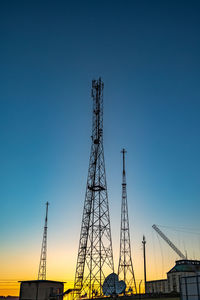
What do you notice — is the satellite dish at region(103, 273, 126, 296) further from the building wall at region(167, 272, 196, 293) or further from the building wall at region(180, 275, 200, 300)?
the building wall at region(167, 272, 196, 293)

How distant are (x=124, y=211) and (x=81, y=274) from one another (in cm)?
1861

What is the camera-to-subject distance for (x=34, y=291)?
71.4 m

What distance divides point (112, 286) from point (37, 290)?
21.0 m

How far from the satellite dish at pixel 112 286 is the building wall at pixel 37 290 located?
1870 centimetres

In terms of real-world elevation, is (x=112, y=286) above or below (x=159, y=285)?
above

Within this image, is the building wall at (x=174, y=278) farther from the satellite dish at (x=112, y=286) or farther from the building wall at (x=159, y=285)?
the satellite dish at (x=112, y=286)

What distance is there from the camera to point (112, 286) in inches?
2379

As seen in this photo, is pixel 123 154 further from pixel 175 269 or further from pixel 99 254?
pixel 175 269

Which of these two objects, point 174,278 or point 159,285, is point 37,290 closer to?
point 174,278

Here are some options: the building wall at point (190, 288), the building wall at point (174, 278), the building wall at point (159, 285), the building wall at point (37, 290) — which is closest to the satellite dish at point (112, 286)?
Answer: the building wall at point (37, 290)

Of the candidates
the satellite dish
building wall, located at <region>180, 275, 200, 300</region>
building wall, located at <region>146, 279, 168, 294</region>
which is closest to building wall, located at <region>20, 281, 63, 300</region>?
the satellite dish

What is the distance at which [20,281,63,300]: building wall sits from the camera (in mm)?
71188

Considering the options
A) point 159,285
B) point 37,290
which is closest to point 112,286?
point 37,290

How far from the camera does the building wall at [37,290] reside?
234 feet
